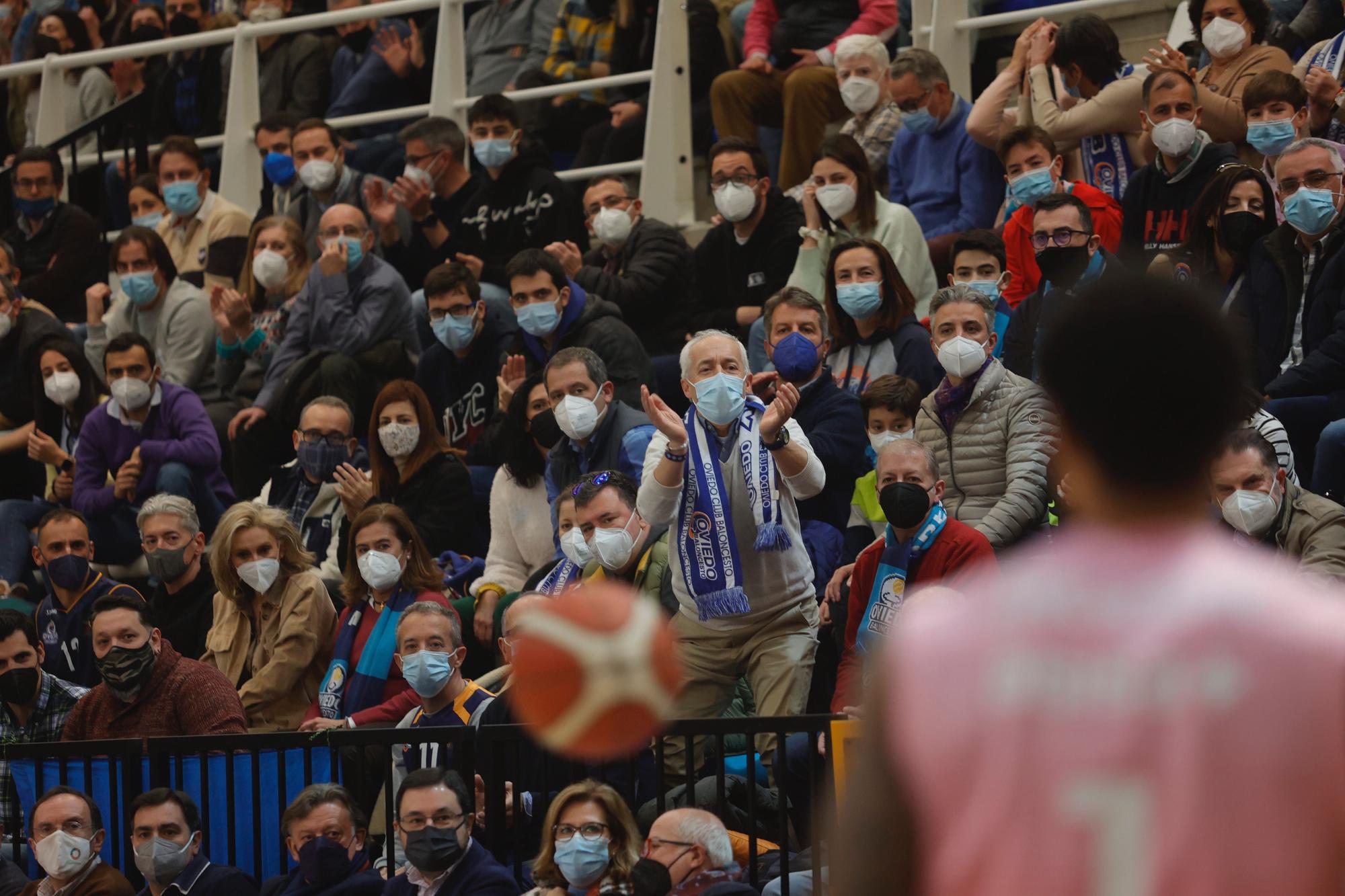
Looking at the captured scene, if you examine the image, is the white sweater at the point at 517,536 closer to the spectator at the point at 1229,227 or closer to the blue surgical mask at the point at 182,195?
the spectator at the point at 1229,227

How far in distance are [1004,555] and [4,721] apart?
14.5 ft

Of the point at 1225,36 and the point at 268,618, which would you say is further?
the point at 1225,36

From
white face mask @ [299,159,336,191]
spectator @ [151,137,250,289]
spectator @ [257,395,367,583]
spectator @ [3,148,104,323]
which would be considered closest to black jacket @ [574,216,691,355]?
spectator @ [257,395,367,583]

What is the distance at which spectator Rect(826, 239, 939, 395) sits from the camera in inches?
352

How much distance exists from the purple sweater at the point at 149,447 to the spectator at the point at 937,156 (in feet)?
12.9

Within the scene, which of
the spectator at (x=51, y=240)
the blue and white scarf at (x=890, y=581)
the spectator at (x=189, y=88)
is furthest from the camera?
the spectator at (x=189, y=88)

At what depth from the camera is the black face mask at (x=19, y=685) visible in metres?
8.67

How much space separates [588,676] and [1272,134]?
7.35 metres

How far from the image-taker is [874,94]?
35.9 ft

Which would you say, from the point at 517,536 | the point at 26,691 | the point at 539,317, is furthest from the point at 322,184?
the point at 26,691

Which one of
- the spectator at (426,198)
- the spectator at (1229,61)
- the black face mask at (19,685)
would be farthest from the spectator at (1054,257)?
the black face mask at (19,685)

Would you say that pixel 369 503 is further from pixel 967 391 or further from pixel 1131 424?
pixel 1131 424

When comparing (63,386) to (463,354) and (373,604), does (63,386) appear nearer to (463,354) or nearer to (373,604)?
(463,354)

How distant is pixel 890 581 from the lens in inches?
283
